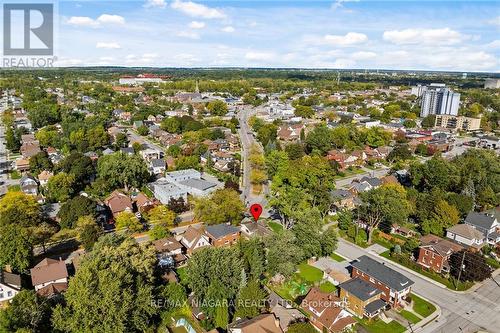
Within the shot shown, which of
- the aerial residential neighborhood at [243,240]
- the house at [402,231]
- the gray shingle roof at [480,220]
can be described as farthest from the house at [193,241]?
the gray shingle roof at [480,220]

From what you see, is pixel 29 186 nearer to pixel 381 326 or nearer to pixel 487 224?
pixel 381 326

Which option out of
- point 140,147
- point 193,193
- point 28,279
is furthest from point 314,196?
point 140,147

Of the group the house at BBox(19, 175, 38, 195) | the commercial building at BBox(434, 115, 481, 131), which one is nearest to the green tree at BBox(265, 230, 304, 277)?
the house at BBox(19, 175, 38, 195)

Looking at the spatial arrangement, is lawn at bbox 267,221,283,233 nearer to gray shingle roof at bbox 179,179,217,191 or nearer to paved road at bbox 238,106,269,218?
paved road at bbox 238,106,269,218

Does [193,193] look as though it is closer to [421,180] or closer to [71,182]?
[71,182]

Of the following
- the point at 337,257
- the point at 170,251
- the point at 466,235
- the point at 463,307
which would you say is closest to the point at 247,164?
the point at 337,257

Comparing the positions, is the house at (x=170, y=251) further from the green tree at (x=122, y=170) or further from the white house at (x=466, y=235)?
the white house at (x=466, y=235)
